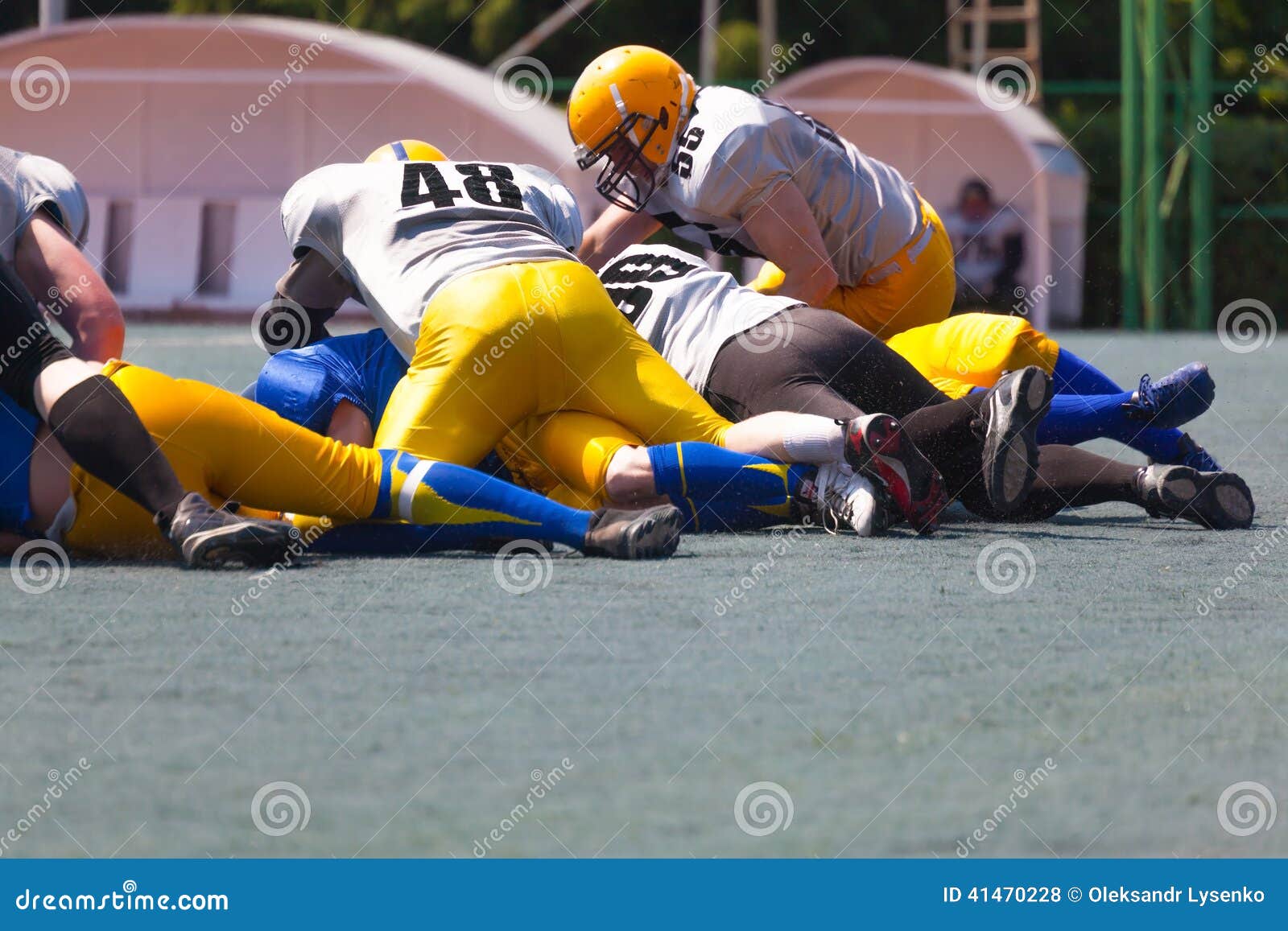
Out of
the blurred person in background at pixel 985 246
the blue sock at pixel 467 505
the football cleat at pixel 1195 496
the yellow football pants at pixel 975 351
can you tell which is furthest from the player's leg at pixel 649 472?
the blurred person in background at pixel 985 246

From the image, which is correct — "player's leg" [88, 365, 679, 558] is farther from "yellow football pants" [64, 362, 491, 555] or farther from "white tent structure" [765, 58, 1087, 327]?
"white tent structure" [765, 58, 1087, 327]

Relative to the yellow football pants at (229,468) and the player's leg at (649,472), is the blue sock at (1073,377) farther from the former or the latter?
the yellow football pants at (229,468)

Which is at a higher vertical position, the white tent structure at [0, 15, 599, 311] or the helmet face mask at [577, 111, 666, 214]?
the helmet face mask at [577, 111, 666, 214]

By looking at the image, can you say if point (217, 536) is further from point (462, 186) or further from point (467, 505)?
point (462, 186)

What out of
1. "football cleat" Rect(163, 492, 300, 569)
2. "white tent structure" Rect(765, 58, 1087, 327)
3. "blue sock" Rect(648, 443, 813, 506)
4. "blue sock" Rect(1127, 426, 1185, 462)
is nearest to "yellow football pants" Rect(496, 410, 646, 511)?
"blue sock" Rect(648, 443, 813, 506)

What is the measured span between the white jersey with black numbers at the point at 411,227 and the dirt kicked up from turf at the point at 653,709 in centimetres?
77

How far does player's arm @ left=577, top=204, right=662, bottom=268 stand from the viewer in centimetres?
563

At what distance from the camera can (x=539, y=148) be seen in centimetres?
1513

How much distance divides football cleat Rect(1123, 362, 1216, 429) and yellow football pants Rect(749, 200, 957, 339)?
103 centimetres

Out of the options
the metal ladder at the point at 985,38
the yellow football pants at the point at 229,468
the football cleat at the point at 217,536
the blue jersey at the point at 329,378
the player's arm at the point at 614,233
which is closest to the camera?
the football cleat at the point at 217,536

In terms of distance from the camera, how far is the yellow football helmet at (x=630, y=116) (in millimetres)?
5113

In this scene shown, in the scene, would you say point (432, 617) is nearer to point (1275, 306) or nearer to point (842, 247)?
→ point (842, 247)

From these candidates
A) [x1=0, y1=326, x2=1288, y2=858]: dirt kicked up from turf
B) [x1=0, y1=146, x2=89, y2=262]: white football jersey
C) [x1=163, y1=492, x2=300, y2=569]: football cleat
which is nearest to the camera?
[x1=0, y1=326, x2=1288, y2=858]: dirt kicked up from turf

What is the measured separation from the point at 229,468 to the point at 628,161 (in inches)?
77.3
